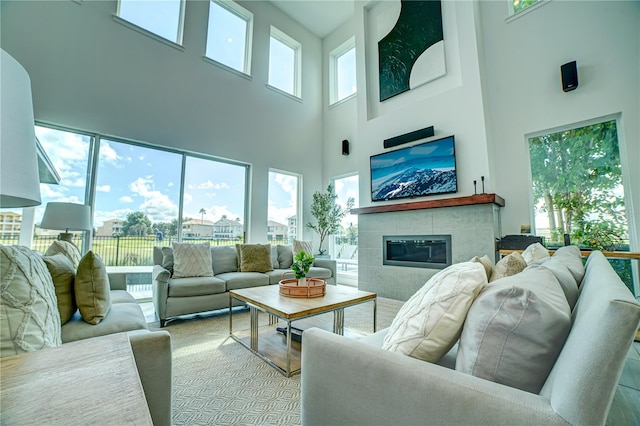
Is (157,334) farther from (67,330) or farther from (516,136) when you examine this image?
(516,136)

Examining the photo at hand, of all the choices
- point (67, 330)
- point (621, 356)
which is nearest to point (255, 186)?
point (67, 330)

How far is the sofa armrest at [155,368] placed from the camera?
1058 mm

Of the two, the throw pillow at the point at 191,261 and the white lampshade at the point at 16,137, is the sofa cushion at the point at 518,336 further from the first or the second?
the throw pillow at the point at 191,261

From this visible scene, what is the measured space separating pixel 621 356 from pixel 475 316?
32cm

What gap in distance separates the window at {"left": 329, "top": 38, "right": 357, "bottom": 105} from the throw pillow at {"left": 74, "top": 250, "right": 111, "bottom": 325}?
5.68 meters

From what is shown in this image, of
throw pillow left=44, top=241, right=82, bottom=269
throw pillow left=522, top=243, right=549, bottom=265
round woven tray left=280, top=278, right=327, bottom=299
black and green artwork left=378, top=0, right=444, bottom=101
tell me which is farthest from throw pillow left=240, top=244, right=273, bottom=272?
black and green artwork left=378, top=0, right=444, bottom=101

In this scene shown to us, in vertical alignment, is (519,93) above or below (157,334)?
above

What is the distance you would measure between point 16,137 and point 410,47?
206 inches

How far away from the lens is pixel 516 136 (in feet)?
12.5

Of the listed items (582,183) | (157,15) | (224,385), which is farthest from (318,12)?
(224,385)

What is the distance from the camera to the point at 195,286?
10.3 ft

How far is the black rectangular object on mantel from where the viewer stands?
414 centimetres

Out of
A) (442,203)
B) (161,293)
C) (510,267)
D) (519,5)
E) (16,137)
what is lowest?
(161,293)

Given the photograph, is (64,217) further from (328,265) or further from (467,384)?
(467,384)
